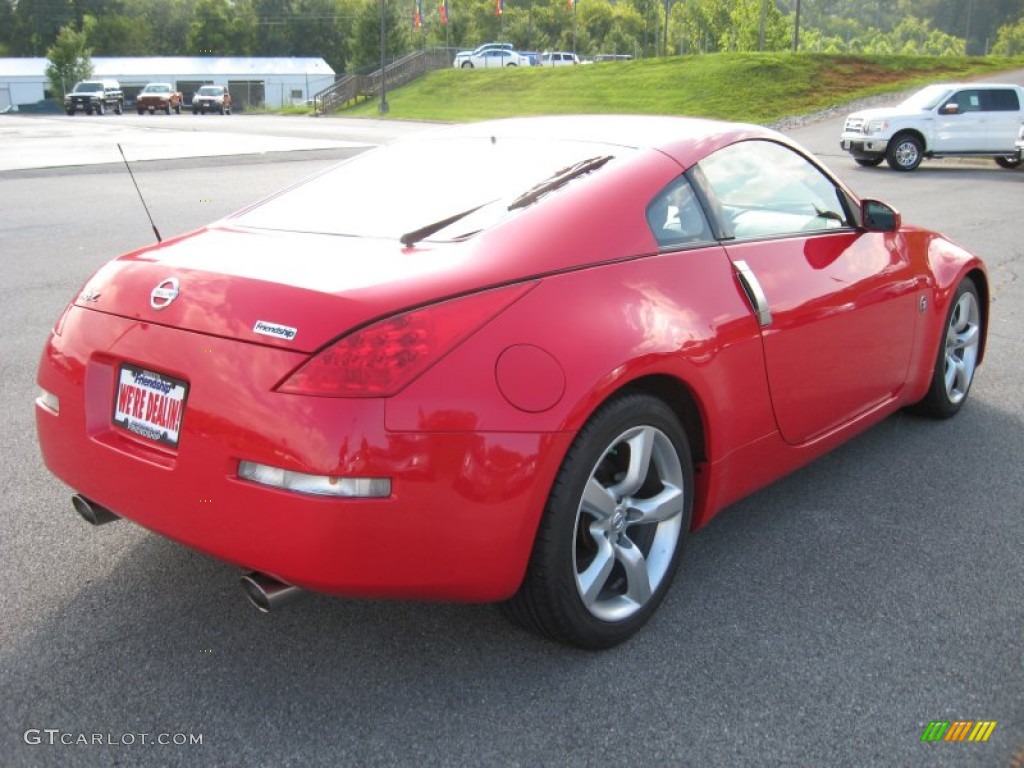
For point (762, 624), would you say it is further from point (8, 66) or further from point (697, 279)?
point (8, 66)

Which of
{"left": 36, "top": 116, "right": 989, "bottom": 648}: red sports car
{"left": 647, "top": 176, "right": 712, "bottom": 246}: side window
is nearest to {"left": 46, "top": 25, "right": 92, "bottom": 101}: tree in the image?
{"left": 36, "top": 116, "right": 989, "bottom": 648}: red sports car

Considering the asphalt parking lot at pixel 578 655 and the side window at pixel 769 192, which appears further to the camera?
the side window at pixel 769 192

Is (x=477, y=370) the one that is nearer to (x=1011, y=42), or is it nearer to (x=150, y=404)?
(x=150, y=404)

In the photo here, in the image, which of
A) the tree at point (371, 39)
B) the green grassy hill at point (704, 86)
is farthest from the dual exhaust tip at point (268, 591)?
the tree at point (371, 39)

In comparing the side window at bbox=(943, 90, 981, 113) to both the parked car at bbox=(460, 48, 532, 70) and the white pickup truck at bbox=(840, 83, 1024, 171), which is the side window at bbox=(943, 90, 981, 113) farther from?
the parked car at bbox=(460, 48, 532, 70)

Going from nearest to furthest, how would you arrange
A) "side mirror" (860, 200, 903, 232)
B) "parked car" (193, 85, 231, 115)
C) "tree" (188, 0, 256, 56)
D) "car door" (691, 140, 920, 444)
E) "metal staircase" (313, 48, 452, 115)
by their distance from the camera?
"car door" (691, 140, 920, 444) → "side mirror" (860, 200, 903, 232) → "parked car" (193, 85, 231, 115) → "metal staircase" (313, 48, 452, 115) → "tree" (188, 0, 256, 56)

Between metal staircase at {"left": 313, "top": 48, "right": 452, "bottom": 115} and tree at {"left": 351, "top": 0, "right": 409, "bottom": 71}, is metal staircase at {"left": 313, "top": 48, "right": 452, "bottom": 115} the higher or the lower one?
the lower one

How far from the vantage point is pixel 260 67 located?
303 feet

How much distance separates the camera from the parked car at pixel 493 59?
64.8m

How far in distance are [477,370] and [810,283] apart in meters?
1.65

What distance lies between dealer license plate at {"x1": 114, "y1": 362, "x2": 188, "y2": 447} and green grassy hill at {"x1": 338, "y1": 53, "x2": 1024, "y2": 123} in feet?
107

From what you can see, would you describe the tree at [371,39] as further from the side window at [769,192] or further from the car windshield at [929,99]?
the side window at [769,192]

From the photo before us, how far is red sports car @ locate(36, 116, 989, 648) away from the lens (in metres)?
2.46

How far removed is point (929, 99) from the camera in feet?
72.2
